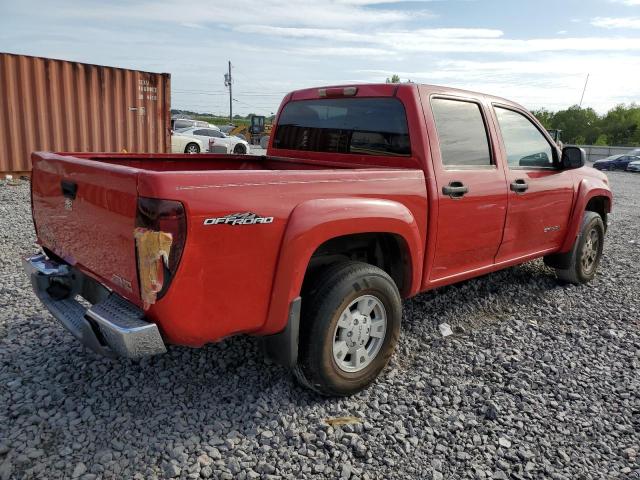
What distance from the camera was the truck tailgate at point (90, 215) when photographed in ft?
7.20

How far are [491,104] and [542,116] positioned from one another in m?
72.5

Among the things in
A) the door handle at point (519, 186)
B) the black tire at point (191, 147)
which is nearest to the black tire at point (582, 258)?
the door handle at point (519, 186)

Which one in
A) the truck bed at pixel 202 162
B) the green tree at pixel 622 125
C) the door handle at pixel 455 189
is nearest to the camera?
the door handle at pixel 455 189

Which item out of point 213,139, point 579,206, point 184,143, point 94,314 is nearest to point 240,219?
point 94,314

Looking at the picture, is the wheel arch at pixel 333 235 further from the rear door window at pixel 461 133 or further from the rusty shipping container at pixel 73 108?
the rusty shipping container at pixel 73 108

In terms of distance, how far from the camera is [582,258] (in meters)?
5.10

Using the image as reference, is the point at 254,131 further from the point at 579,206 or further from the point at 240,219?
the point at 240,219

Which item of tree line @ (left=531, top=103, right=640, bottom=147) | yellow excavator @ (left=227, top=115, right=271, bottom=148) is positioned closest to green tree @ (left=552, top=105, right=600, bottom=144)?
tree line @ (left=531, top=103, right=640, bottom=147)

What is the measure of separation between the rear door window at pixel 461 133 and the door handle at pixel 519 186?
304 millimetres

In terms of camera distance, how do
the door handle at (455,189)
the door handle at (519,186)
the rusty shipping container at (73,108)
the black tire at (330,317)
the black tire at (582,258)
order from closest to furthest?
the black tire at (330,317), the door handle at (455,189), the door handle at (519,186), the black tire at (582,258), the rusty shipping container at (73,108)

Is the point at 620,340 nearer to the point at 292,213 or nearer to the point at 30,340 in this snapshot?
the point at 292,213

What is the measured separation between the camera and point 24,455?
2.32 meters

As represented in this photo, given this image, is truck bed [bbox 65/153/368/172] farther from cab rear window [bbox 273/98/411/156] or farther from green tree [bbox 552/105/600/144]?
green tree [bbox 552/105/600/144]

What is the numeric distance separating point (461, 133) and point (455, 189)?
50 cm
